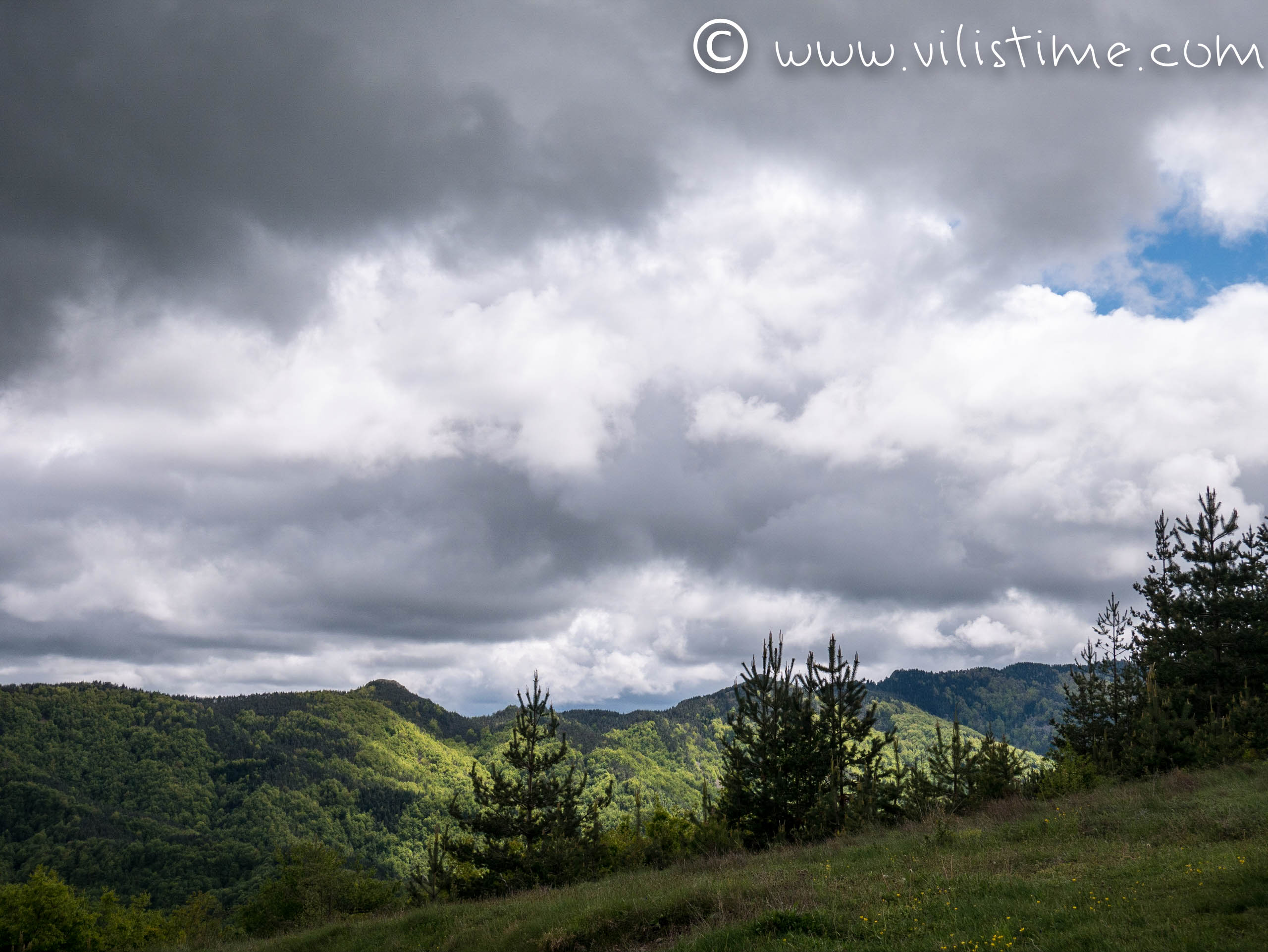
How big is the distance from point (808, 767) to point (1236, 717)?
23.3 meters

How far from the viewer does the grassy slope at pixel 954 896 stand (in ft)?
34.1

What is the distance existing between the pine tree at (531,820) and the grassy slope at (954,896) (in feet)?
17.5

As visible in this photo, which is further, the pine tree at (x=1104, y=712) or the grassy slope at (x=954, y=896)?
the pine tree at (x=1104, y=712)

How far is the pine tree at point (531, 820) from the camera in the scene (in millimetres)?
30375

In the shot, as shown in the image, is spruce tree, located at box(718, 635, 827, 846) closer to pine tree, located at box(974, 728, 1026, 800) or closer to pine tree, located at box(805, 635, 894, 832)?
pine tree, located at box(805, 635, 894, 832)

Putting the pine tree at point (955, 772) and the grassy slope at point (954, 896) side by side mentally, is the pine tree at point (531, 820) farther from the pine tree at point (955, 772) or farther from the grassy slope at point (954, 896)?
the pine tree at point (955, 772)

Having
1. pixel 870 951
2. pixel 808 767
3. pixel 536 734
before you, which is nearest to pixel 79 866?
pixel 536 734

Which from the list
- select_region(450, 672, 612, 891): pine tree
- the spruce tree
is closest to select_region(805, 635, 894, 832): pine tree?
the spruce tree

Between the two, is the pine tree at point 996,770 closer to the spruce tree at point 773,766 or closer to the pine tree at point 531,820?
the spruce tree at point 773,766

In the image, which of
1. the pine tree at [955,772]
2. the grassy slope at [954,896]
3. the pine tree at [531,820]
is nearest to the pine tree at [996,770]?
the pine tree at [955,772]

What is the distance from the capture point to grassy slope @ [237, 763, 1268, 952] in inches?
409

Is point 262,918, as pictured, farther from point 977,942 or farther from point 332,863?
point 977,942

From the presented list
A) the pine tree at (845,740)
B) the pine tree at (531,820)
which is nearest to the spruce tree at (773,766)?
the pine tree at (845,740)

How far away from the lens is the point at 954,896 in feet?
42.7
